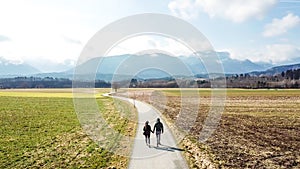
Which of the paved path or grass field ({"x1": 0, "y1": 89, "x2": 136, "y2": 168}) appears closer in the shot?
the paved path

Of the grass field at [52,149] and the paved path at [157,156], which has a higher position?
the paved path at [157,156]

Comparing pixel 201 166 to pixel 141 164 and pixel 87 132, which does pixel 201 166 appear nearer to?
pixel 141 164

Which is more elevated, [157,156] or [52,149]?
[157,156]

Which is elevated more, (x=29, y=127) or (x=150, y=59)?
(x=150, y=59)

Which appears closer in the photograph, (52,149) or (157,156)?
(157,156)

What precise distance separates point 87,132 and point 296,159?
54.2 feet

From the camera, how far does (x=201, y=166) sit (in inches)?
602

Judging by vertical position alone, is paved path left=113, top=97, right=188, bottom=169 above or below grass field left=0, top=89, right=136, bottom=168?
above

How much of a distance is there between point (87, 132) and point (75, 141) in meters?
4.64

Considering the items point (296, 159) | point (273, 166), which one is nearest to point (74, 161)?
point (273, 166)

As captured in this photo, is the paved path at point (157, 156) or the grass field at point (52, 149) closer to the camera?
the paved path at point (157, 156)

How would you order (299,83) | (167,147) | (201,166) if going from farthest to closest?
(299,83)
(167,147)
(201,166)

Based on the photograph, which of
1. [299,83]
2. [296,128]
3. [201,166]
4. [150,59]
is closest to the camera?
[201,166]

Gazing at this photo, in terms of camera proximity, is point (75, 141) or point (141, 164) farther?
point (75, 141)
